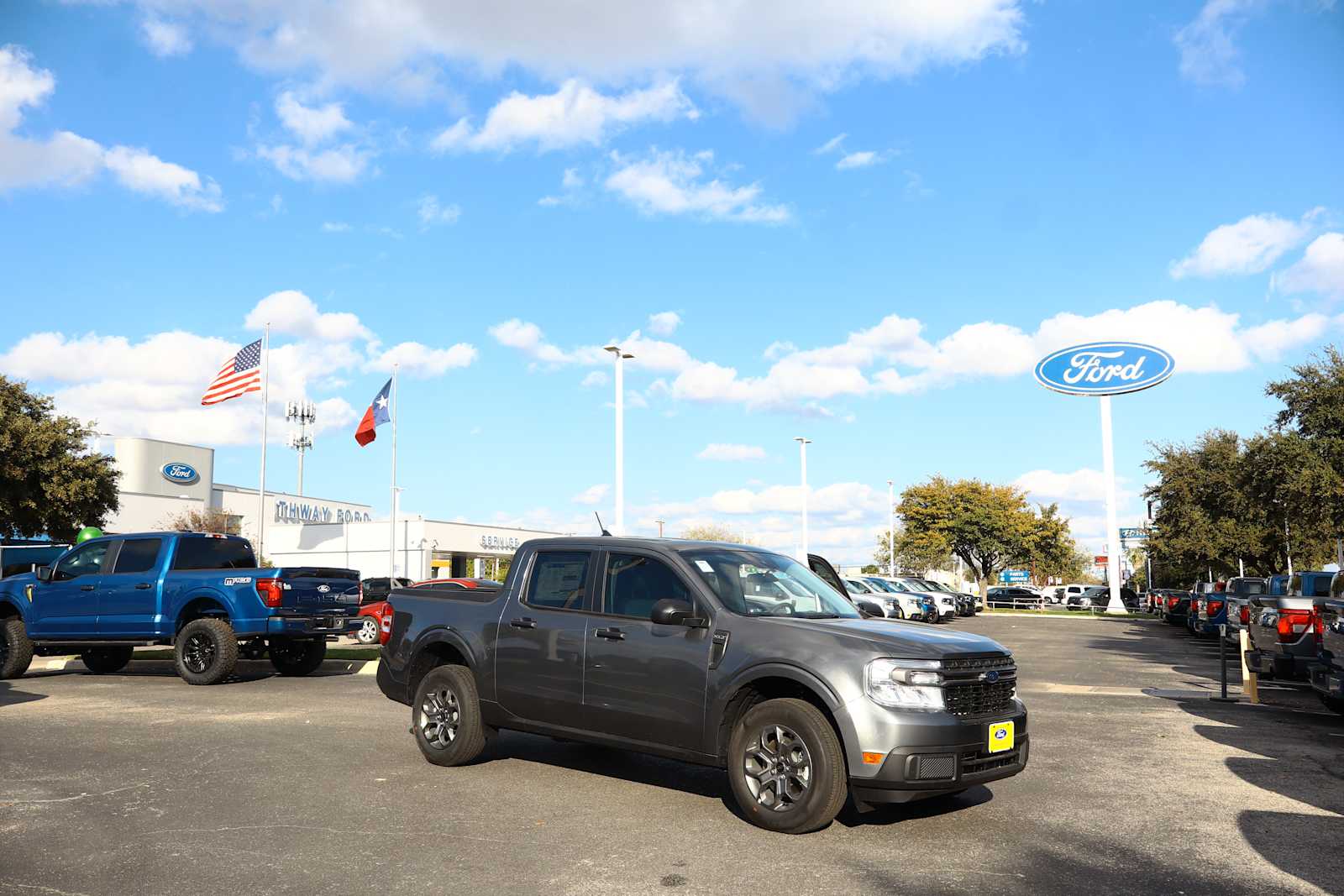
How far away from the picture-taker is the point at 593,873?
5.51 m

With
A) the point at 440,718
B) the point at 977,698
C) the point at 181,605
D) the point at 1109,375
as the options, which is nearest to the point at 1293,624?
the point at 977,698

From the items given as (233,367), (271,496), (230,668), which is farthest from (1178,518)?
(271,496)

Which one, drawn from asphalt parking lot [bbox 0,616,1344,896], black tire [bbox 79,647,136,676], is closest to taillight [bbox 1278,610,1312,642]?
asphalt parking lot [bbox 0,616,1344,896]

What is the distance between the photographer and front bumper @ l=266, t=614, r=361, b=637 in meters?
14.0

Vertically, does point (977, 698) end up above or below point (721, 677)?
below

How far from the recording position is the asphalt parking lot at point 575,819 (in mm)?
5422

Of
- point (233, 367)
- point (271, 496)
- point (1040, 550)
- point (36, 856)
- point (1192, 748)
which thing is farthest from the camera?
point (271, 496)

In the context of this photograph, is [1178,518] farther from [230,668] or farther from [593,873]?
[593,873]

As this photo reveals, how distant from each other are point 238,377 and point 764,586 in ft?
110

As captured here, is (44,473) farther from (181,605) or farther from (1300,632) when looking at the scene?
(1300,632)

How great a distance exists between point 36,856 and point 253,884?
1.44 meters

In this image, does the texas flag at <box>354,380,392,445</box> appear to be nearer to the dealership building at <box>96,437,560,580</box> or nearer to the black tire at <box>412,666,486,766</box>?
the dealership building at <box>96,437,560,580</box>

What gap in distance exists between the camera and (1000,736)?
6492mm

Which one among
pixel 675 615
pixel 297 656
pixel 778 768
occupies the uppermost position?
pixel 675 615
